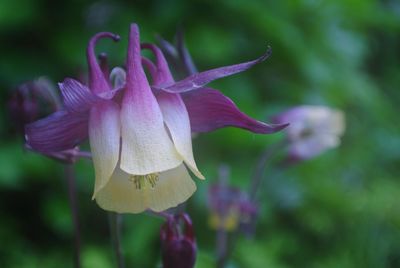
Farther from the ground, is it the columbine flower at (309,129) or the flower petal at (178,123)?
the flower petal at (178,123)

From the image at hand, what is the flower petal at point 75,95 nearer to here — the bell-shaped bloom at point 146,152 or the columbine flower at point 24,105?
the bell-shaped bloom at point 146,152

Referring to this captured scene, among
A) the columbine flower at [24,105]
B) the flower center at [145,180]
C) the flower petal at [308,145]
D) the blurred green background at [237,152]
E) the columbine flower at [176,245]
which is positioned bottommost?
the blurred green background at [237,152]

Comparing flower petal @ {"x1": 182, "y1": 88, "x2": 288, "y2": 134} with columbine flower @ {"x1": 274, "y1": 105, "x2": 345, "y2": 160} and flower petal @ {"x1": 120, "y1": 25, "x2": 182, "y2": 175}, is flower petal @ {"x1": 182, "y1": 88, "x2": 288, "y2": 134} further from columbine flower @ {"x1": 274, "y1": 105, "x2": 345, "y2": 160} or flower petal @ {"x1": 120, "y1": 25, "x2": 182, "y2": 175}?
columbine flower @ {"x1": 274, "y1": 105, "x2": 345, "y2": 160}

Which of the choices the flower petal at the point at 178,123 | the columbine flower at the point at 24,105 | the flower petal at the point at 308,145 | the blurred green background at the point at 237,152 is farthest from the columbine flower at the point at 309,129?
the blurred green background at the point at 237,152

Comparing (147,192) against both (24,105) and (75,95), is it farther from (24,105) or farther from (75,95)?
(24,105)

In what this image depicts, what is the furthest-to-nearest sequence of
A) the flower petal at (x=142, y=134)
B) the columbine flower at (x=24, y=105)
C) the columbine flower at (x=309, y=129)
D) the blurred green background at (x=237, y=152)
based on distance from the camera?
1. the blurred green background at (x=237, y=152)
2. the columbine flower at (x=309, y=129)
3. the columbine flower at (x=24, y=105)
4. the flower petal at (x=142, y=134)

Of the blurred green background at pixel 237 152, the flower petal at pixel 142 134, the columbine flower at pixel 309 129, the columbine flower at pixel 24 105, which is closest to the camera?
the flower petal at pixel 142 134

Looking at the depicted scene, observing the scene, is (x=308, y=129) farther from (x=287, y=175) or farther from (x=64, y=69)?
(x=64, y=69)
